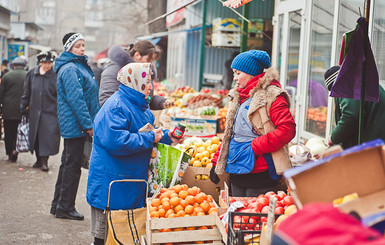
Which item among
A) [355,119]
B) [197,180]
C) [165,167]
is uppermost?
[355,119]

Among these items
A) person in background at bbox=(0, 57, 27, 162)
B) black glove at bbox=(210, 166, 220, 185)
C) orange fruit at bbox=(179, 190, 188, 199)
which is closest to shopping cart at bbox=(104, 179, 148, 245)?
orange fruit at bbox=(179, 190, 188, 199)

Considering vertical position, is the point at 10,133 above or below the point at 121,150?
below

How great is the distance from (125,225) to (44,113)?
227 inches

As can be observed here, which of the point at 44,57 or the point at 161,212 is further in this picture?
the point at 44,57

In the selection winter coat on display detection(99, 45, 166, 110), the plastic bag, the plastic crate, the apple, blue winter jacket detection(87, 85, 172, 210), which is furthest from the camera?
winter coat on display detection(99, 45, 166, 110)

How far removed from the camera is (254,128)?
4.57m

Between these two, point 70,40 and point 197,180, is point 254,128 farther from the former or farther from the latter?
point 70,40

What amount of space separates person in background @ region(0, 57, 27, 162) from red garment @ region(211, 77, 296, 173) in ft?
25.6

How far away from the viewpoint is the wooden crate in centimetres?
407

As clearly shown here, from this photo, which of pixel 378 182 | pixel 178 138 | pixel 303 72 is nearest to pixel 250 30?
pixel 303 72

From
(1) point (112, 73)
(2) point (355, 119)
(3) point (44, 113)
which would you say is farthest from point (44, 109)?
(2) point (355, 119)

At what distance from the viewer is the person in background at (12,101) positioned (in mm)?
11062

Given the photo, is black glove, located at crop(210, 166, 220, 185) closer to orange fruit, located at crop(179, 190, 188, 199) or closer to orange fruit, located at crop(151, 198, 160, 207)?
orange fruit, located at crop(179, 190, 188, 199)

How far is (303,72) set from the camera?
28.2 feet
